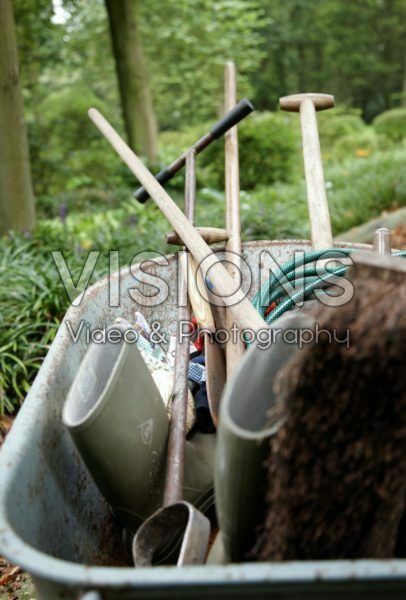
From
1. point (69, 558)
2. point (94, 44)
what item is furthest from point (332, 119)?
point (69, 558)

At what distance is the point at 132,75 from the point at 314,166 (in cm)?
553

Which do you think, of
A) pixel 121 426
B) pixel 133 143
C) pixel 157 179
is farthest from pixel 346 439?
pixel 133 143

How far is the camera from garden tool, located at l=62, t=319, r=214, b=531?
1.11 m

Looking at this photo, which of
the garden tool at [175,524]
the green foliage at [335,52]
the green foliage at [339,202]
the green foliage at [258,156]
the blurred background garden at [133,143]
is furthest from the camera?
the green foliage at [335,52]

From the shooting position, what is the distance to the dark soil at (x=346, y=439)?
32.2 inches

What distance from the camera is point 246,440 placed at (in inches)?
34.8

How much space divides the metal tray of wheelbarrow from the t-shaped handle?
0.64m

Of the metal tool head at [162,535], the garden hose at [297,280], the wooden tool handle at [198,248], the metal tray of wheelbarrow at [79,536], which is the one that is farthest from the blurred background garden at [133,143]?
the metal tool head at [162,535]

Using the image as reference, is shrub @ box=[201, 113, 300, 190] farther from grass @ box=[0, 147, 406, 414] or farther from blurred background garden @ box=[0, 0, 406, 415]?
grass @ box=[0, 147, 406, 414]

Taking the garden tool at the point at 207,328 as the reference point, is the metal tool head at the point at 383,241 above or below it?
above

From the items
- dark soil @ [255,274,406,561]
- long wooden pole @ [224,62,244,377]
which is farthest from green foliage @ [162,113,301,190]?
dark soil @ [255,274,406,561]

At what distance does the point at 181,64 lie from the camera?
12008 millimetres

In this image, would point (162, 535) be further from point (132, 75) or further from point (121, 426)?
point (132, 75)

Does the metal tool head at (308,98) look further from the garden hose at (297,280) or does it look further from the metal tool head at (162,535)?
the metal tool head at (162,535)
